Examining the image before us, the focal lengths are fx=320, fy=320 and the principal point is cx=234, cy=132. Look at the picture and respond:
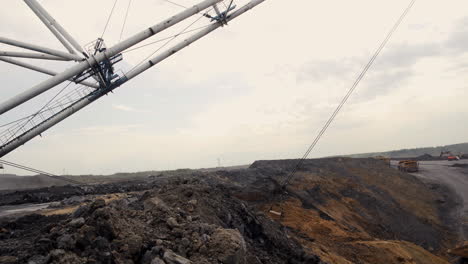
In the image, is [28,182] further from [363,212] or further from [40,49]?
[363,212]

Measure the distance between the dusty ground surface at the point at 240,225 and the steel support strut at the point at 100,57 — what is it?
15.8 feet

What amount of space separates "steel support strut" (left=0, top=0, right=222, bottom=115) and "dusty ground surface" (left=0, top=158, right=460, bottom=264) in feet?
15.8

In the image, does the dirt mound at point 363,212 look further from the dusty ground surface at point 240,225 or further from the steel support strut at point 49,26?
the steel support strut at point 49,26

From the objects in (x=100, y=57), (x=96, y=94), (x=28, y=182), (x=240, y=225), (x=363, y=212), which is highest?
(x=100, y=57)

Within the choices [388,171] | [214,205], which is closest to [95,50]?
[214,205]

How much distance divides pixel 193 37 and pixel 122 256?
1367 cm

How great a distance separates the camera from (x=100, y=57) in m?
14.8

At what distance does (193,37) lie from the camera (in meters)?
17.3

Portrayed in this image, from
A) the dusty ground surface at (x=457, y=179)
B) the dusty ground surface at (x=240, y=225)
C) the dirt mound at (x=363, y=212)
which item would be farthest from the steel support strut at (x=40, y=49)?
the dusty ground surface at (x=457, y=179)

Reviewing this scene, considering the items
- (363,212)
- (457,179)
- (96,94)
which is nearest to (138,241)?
(96,94)

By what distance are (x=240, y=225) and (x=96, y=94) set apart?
10.4 metres

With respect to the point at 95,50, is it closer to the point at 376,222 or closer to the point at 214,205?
the point at 214,205

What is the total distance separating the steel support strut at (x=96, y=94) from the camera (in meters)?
15.1

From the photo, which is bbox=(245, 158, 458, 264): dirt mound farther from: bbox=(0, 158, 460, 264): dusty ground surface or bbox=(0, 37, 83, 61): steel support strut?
bbox=(0, 37, 83, 61): steel support strut
